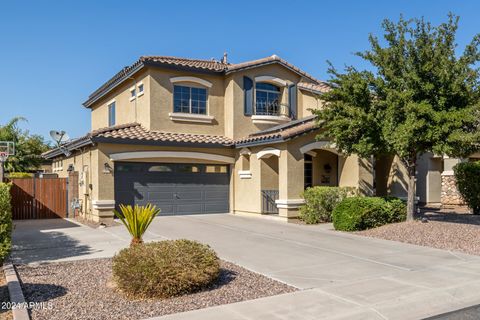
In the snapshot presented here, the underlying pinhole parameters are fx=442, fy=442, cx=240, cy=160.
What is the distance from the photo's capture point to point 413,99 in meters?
14.3

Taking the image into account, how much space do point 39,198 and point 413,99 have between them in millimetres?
16286

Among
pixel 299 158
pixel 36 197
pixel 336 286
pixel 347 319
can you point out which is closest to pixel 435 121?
pixel 299 158

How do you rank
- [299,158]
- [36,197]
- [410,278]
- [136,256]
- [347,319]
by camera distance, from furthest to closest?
[36,197] → [299,158] → [410,278] → [136,256] → [347,319]

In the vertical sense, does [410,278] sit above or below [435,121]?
below

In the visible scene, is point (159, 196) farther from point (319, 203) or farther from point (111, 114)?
point (111, 114)

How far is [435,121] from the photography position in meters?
13.6

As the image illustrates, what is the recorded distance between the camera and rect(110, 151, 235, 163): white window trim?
1810cm

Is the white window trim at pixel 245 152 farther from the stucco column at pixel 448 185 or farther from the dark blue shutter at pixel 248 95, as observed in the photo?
the stucco column at pixel 448 185

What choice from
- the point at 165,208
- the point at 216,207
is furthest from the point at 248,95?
the point at 165,208

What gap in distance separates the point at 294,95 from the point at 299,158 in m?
5.77

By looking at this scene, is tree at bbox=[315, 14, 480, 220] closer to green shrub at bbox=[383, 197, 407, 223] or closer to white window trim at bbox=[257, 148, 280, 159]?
green shrub at bbox=[383, 197, 407, 223]

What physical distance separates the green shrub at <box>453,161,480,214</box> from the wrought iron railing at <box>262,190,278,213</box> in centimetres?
824

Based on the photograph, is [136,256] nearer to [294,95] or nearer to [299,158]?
[299,158]

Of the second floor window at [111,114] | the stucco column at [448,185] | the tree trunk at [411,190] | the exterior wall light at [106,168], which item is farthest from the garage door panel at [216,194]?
the stucco column at [448,185]
